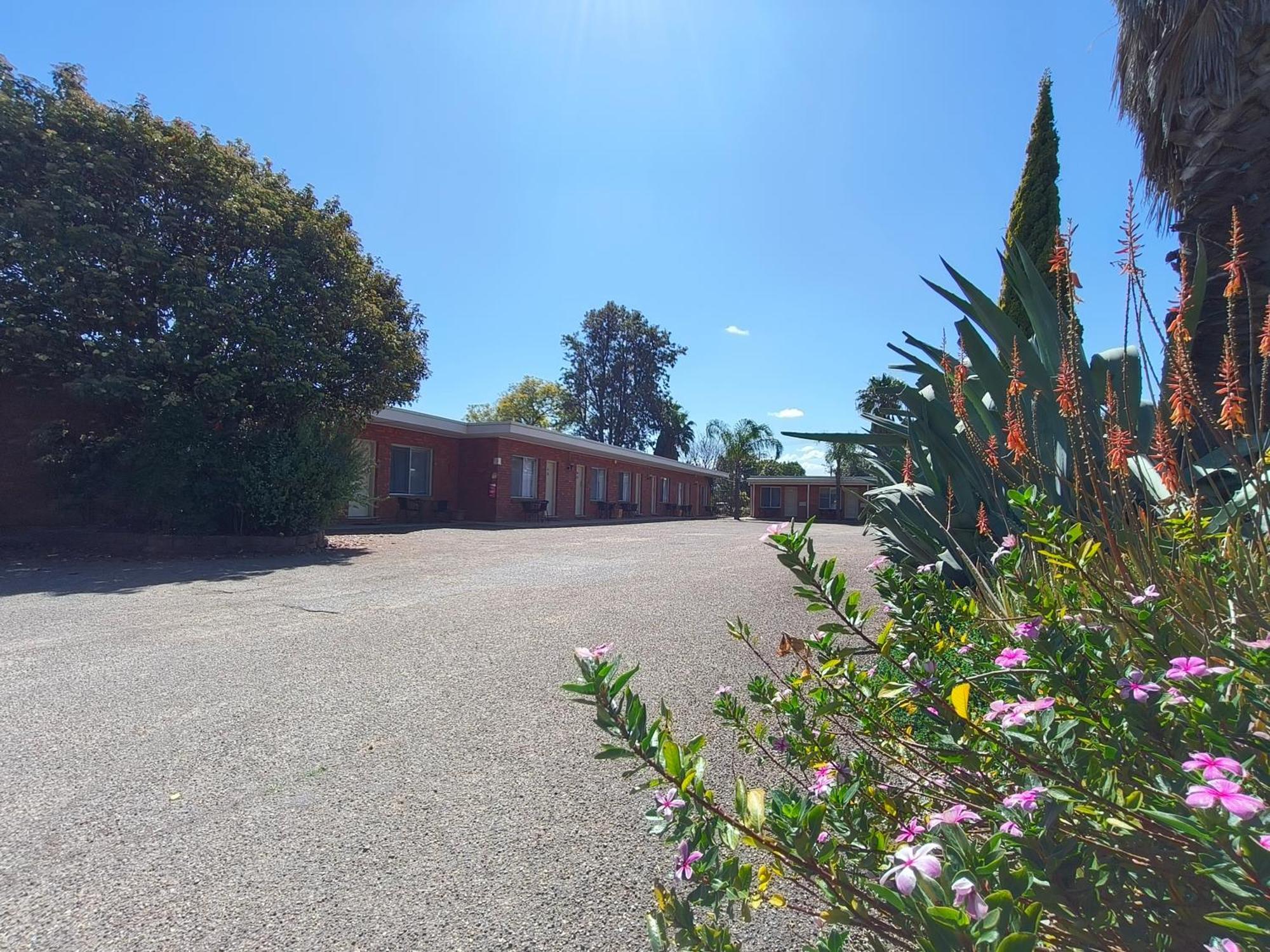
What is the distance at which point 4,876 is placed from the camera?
6.56 ft

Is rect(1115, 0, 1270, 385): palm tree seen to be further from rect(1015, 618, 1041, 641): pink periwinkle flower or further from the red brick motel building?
the red brick motel building

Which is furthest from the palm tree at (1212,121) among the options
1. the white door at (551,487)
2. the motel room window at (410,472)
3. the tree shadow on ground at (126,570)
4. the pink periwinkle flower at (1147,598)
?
the white door at (551,487)

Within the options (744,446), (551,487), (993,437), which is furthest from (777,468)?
(993,437)

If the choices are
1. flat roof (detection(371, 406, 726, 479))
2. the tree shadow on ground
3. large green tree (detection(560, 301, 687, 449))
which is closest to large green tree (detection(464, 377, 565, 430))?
large green tree (detection(560, 301, 687, 449))

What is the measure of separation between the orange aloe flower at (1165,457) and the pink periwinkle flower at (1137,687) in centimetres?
69

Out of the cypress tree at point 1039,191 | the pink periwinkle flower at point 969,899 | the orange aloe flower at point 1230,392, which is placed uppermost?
the cypress tree at point 1039,191

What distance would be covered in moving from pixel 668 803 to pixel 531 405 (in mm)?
50351

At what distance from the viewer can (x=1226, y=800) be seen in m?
0.79

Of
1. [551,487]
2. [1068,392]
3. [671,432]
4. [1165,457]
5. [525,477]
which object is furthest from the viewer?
[671,432]

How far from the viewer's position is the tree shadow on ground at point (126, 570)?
7.54 metres

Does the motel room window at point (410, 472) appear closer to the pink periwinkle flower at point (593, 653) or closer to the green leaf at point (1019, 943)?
the pink periwinkle flower at point (593, 653)

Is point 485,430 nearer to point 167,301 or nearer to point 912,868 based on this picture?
point 167,301

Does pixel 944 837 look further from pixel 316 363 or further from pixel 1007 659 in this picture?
pixel 316 363

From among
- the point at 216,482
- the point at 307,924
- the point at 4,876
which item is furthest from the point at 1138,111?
the point at 216,482
